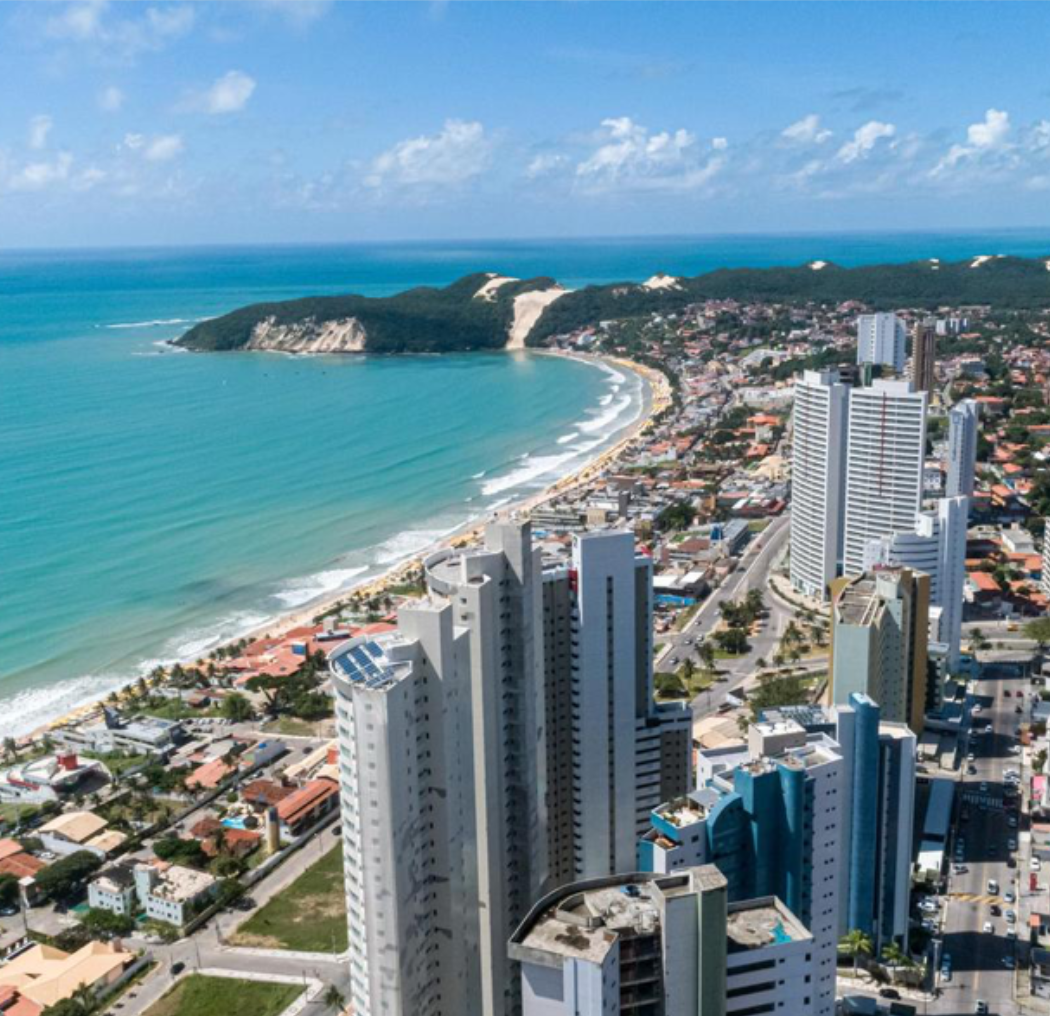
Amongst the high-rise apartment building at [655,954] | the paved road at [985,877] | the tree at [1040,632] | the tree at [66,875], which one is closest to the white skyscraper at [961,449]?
the tree at [1040,632]

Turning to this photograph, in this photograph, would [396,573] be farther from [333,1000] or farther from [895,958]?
[895,958]

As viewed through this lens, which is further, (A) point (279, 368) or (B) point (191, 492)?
(A) point (279, 368)

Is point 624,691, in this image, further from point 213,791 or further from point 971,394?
point 971,394

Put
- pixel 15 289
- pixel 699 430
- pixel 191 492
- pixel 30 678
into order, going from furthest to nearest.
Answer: pixel 15 289, pixel 699 430, pixel 191 492, pixel 30 678

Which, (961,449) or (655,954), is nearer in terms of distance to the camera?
(655,954)

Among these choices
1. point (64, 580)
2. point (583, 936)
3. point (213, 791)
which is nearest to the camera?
point (583, 936)

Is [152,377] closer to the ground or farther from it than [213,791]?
farther from it

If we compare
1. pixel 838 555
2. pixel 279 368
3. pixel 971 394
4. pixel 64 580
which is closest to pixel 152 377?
pixel 279 368

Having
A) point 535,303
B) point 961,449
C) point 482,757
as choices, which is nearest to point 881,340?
point 961,449
